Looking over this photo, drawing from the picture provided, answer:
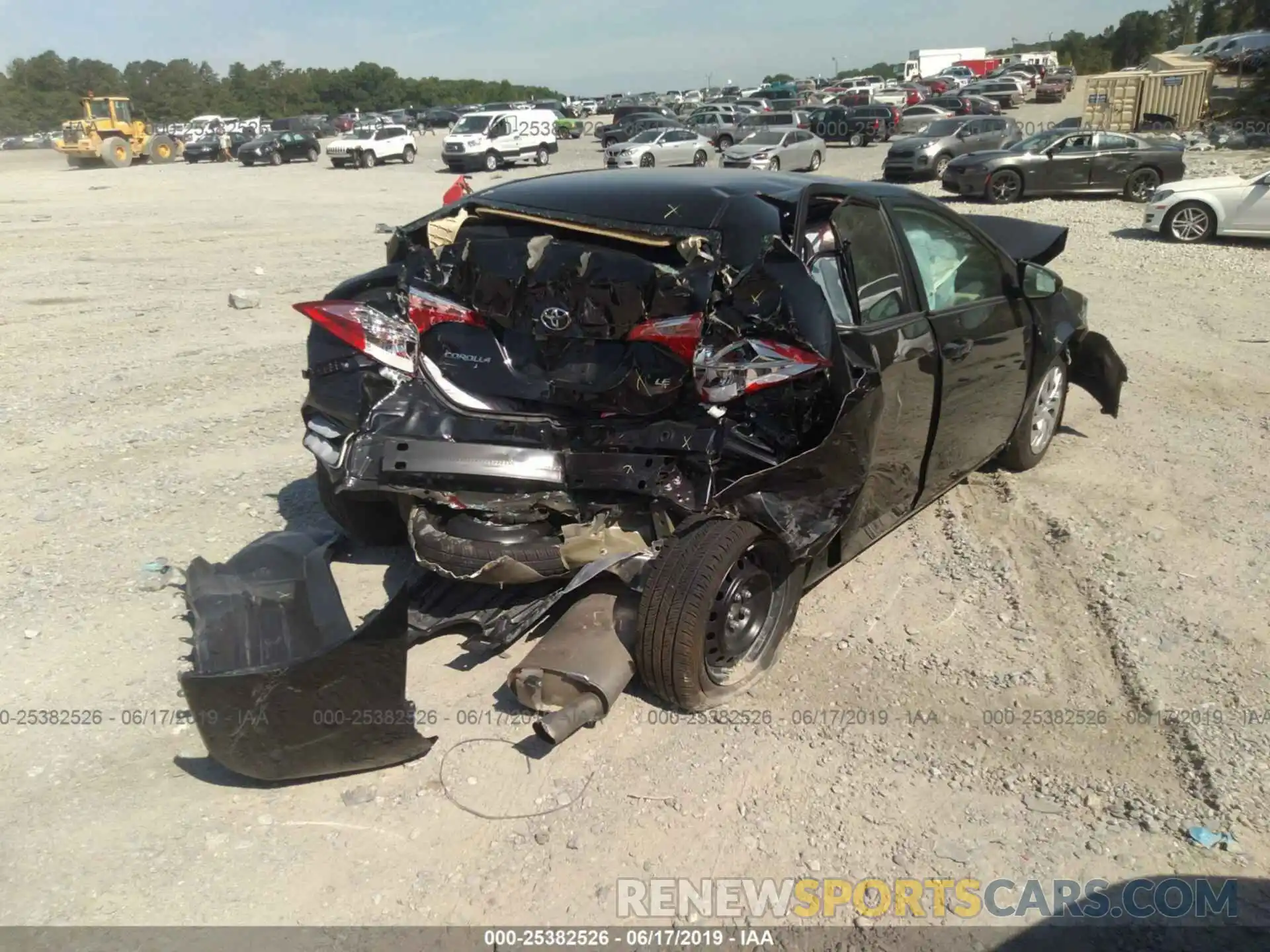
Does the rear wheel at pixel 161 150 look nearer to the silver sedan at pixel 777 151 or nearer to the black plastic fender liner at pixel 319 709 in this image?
the silver sedan at pixel 777 151

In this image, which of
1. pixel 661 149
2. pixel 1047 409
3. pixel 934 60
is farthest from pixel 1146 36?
pixel 1047 409

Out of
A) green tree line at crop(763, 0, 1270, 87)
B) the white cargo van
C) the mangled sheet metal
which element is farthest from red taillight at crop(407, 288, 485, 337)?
green tree line at crop(763, 0, 1270, 87)

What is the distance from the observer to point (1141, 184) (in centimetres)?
1948

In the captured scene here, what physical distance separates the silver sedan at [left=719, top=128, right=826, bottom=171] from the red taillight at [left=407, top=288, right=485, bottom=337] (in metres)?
25.2

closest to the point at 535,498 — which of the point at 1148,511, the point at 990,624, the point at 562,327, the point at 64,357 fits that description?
the point at 562,327

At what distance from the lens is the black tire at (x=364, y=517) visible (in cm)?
450

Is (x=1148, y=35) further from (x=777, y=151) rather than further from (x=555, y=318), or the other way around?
(x=555, y=318)

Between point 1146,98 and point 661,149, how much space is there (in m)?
17.8

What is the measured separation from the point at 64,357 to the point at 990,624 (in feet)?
26.7

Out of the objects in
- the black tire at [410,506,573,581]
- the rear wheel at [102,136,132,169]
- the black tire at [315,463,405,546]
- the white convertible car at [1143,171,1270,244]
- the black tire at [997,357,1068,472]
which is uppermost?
the rear wheel at [102,136,132,169]

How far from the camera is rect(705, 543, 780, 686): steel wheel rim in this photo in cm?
343

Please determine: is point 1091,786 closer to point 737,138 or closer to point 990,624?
point 990,624

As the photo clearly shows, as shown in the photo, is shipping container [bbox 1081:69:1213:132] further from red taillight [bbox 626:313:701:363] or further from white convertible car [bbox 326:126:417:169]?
red taillight [bbox 626:313:701:363]

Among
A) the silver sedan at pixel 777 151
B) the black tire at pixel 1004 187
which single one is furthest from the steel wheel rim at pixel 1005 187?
the silver sedan at pixel 777 151
